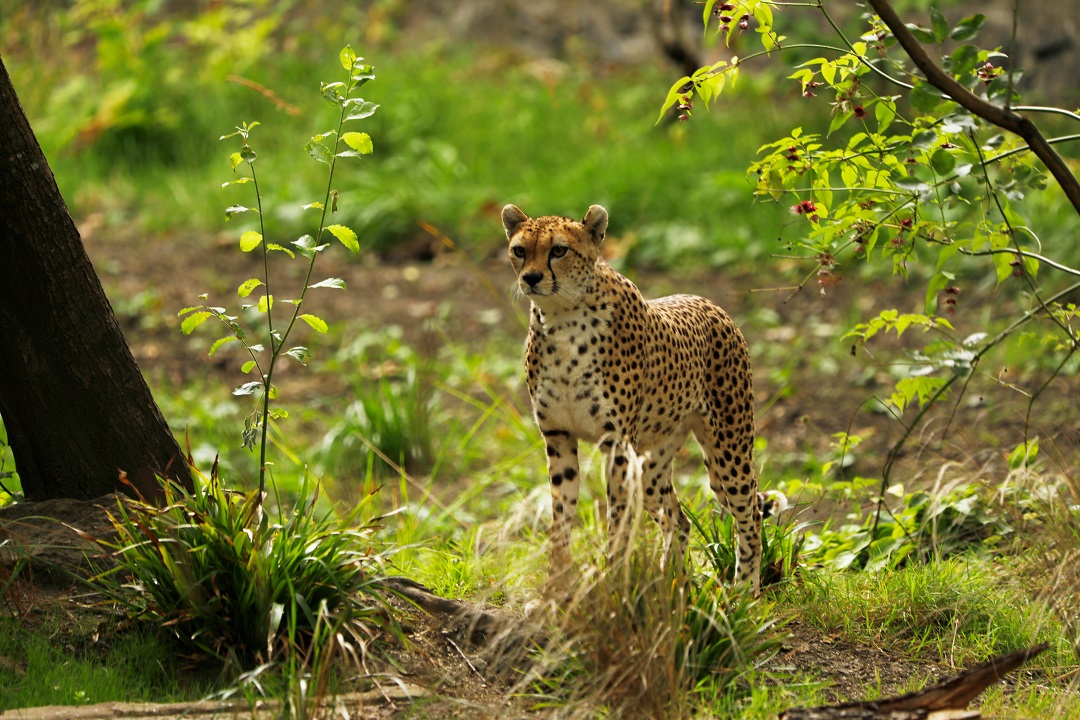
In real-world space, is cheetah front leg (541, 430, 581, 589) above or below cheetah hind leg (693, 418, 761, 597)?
above

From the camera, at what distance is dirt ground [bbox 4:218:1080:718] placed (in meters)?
4.53

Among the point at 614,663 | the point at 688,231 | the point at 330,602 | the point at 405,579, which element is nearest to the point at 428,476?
the point at 405,579

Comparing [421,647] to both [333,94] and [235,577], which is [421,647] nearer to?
[235,577]

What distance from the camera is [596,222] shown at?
4.69m

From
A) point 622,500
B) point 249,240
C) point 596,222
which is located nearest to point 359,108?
point 249,240

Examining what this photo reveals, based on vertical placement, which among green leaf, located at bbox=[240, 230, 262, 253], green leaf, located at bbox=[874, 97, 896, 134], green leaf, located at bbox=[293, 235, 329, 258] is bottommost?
green leaf, located at bbox=[293, 235, 329, 258]

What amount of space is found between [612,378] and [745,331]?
5.03 metres

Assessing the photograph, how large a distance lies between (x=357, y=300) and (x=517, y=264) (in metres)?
5.63

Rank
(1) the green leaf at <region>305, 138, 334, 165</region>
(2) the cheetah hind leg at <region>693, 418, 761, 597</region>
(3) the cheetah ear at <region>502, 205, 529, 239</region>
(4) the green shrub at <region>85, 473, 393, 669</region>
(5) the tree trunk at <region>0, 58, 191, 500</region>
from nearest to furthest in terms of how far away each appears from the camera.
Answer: (4) the green shrub at <region>85, 473, 393, 669</region>
(1) the green leaf at <region>305, 138, 334, 165</region>
(5) the tree trunk at <region>0, 58, 191, 500</region>
(3) the cheetah ear at <region>502, 205, 529, 239</region>
(2) the cheetah hind leg at <region>693, 418, 761, 597</region>

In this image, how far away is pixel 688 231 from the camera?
10.6 meters

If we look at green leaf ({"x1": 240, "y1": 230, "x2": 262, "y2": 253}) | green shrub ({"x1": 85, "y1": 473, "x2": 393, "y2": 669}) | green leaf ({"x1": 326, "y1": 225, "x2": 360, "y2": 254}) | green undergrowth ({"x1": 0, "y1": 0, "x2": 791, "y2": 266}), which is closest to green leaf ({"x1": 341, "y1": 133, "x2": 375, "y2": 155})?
green leaf ({"x1": 326, "y1": 225, "x2": 360, "y2": 254})

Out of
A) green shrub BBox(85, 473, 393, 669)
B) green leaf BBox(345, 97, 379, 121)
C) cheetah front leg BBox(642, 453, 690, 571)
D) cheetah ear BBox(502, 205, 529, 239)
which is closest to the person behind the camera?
green shrub BBox(85, 473, 393, 669)

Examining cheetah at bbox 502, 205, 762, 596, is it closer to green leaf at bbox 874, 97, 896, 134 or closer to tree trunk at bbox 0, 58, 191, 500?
green leaf at bbox 874, 97, 896, 134

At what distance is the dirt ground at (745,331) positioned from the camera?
14.9 ft
